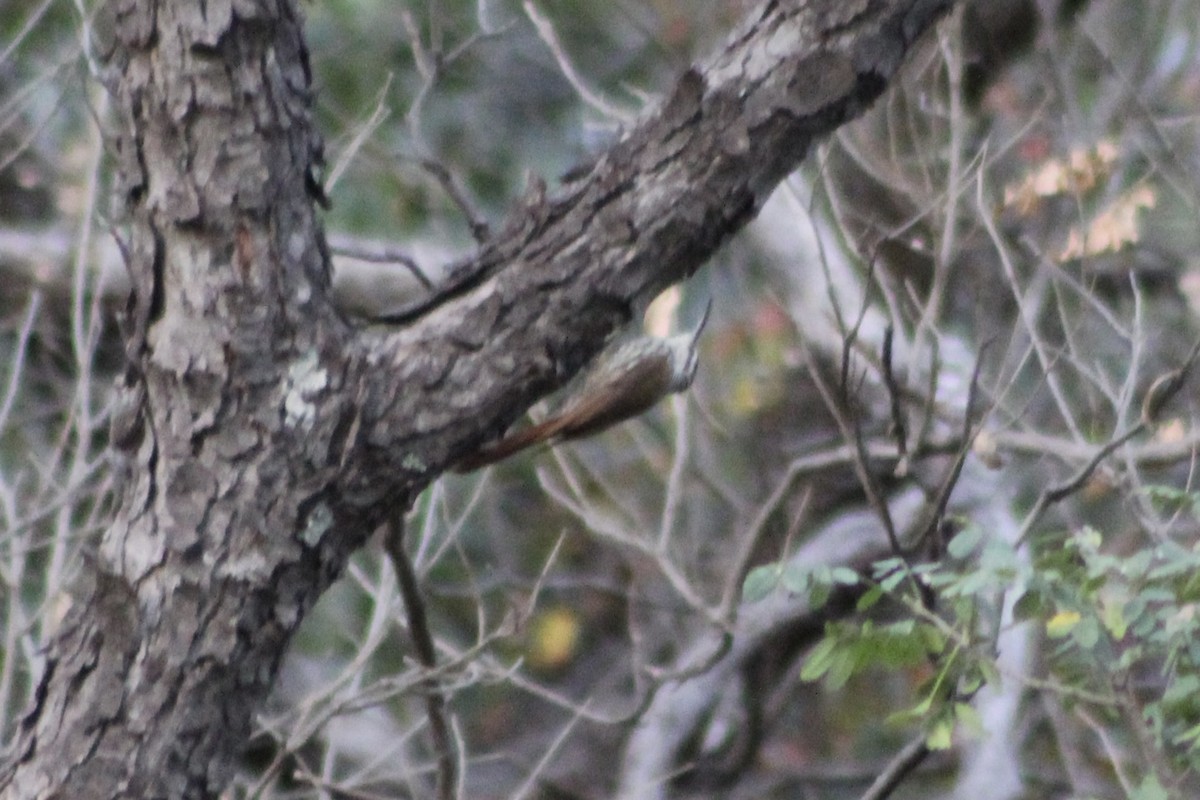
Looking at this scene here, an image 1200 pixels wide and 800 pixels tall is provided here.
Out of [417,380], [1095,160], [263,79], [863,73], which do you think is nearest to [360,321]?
[417,380]

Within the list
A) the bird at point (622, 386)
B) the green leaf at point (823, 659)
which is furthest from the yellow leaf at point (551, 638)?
the green leaf at point (823, 659)

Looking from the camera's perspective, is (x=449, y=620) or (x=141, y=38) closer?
(x=141, y=38)

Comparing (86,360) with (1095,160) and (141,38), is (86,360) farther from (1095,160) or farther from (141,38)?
(1095,160)

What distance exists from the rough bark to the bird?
0.74ft

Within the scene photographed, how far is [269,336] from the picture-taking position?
167 centimetres

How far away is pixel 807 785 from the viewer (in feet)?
15.3

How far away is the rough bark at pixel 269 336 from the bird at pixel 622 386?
23 centimetres

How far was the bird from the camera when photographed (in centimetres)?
205

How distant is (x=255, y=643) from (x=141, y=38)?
26.0 inches

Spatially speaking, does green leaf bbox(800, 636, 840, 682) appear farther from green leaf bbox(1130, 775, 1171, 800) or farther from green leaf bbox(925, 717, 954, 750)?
green leaf bbox(1130, 775, 1171, 800)

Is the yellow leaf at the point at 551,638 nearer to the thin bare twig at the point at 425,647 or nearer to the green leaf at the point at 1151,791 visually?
the thin bare twig at the point at 425,647

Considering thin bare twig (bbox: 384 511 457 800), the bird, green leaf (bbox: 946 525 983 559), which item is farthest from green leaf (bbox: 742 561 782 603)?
thin bare twig (bbox: 384 511 457 800)

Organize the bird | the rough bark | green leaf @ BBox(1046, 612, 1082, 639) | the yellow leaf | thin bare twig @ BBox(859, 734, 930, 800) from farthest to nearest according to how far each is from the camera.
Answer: the yellow leaf
thin bare twig @ BBox(859, 734, 930, 800)
the bird
green leaf @ BBox(1046, 612, 1082, 639)
the rough bark

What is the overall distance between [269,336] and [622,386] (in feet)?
2.07
